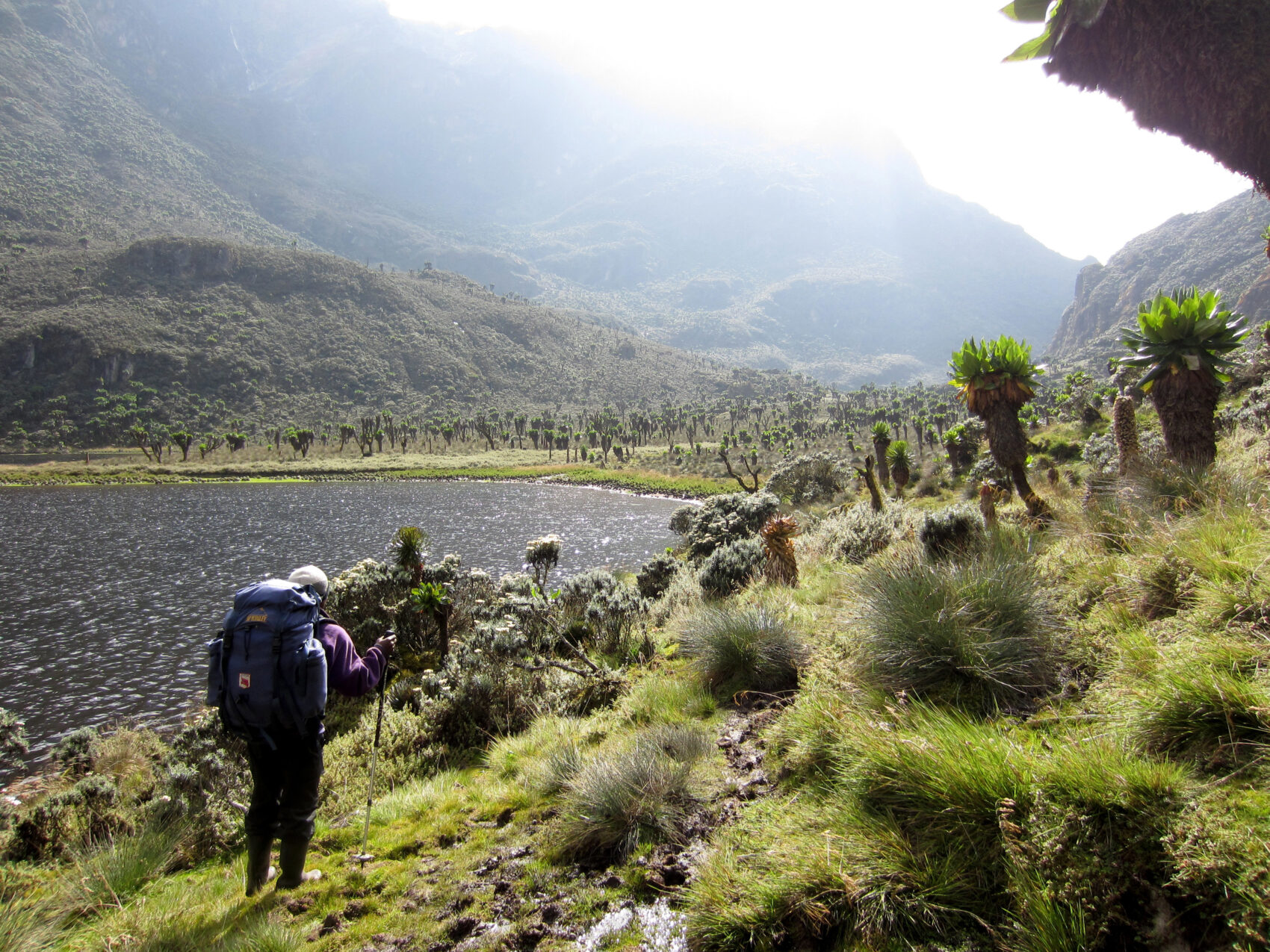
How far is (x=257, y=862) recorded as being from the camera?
4.74m

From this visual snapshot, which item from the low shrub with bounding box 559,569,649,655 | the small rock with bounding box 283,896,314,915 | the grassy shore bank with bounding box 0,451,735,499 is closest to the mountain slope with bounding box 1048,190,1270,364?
the grassy shore bank with bounding box 0,451,735,499

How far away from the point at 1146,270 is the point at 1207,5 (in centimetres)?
25157

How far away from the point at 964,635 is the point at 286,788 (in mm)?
5352

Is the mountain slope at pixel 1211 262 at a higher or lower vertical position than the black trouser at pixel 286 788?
higher

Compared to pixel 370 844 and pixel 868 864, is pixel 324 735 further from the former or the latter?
pixel 868 864

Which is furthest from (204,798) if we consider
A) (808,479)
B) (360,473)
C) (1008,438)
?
(360,473)

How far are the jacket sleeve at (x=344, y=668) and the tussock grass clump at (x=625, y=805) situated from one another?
1864mm

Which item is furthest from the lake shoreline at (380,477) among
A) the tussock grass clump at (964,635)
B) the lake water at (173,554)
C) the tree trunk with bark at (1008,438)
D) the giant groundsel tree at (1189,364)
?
the tussock grass clump at (964,635)

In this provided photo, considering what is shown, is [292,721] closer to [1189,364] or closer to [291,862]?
[291,862]

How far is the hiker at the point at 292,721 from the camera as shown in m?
4.29

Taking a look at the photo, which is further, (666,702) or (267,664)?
(666,702)

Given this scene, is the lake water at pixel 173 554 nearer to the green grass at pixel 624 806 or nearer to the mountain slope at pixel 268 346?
the green grass at pixel 624 806

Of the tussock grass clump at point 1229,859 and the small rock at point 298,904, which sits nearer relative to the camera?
the tussock grass clump at point 1229,859

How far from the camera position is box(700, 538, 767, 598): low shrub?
38.5 feet
